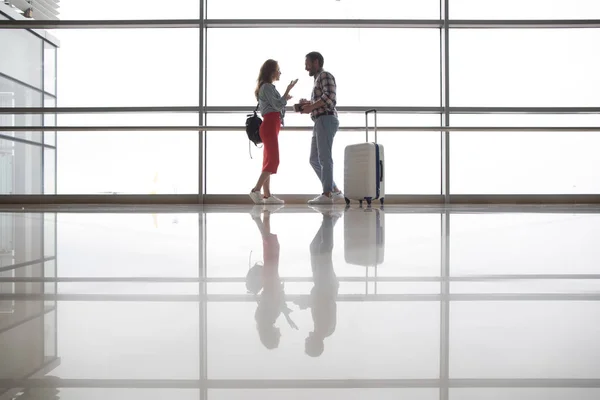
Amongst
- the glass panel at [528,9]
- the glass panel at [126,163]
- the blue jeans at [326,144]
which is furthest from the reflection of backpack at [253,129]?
the glass panel at [528,9]

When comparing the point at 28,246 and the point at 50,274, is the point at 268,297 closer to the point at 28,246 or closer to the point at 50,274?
the point at 50,274

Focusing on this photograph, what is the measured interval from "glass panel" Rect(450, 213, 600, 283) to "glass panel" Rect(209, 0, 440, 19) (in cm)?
467

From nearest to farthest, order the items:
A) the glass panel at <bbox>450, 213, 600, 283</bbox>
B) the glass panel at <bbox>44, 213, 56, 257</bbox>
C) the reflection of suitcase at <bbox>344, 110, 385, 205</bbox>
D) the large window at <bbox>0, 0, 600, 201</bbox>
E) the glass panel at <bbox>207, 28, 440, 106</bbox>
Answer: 1. the glass panel at <bbox>450, 213, 600, 283</bbox>
2. the glass panel at <bbox>44, 213, 56, 257</bbox>
3. the reflection of suitcase at <bbox>344, 110, 385, 205</bbox>
4. the large window at <bbox>0, 0, 600, 201</bbox>
5. the glass panel at <bbox>207, 28, 440, 106</bbox>

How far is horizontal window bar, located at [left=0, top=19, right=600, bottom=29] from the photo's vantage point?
21.1 ft

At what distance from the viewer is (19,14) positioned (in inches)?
270

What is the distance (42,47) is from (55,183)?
1602mm

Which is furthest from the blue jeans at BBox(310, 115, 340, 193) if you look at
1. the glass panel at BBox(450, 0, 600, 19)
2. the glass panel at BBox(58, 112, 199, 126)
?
the glass panel at BBox(450, 0, 600, 19)

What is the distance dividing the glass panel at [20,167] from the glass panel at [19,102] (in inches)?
4.8

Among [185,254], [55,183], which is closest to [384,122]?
[55,183]

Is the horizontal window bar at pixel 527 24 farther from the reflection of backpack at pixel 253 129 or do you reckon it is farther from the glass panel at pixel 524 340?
the glass panel at pixel 524 340

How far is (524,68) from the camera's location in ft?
22.2

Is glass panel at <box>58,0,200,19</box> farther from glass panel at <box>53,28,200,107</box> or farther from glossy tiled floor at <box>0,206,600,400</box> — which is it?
glossy tiled floor at <box>0,206,600,400</box>

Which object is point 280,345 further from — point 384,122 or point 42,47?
point 42,47

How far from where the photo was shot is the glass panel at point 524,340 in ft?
1.73
